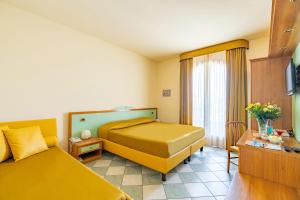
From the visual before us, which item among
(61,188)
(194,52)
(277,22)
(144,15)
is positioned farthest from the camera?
(194,52)

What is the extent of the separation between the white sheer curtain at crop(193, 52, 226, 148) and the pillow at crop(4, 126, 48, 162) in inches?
148

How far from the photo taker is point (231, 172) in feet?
8.12

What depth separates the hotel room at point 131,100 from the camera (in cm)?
145

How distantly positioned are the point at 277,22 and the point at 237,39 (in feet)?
6.57

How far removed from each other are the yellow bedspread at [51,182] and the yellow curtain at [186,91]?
336 centimetres

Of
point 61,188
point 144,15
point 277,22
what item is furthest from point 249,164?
point 144,15

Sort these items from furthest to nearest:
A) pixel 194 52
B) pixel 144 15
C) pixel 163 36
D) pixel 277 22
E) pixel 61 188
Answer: pixel 194 52 < pixel 163 36 < pixel 144 15 < pixel 277 22 < pixel 61 188

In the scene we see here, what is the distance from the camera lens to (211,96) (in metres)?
3.95

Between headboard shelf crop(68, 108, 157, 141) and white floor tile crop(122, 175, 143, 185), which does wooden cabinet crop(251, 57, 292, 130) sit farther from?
headboard shelf crop(68, 108, 157, 141)

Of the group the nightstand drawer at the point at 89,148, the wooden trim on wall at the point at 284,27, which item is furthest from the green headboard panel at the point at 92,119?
the wooden trim on wall at the point at 284,27

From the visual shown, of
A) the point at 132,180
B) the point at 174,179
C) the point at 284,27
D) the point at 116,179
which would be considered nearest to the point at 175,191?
the point at 174,179

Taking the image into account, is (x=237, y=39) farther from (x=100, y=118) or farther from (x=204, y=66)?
(x=100, y=118)

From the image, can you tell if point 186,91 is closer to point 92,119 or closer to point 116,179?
point 92,119

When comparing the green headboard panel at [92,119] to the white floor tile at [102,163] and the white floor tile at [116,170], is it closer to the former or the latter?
the white floor tile at [102,163]
